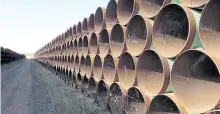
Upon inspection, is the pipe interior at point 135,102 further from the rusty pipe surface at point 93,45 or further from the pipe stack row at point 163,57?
the rusty pipe surface at point 93,45

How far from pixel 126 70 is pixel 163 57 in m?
1.56

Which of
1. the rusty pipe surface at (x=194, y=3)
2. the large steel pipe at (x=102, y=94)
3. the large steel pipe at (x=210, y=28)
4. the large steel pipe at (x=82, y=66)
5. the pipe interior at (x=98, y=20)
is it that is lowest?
the large steel pipe at (x=102, y=94)

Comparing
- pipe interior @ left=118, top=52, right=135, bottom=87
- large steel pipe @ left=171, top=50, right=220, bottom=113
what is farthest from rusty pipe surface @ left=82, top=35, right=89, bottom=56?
large steel pipe @ left=171, top=50, right=220, bottom=113

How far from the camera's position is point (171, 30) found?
3.31 m

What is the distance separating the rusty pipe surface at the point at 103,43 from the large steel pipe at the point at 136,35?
154 centimetres

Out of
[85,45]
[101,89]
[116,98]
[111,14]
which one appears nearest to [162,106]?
[116,98]

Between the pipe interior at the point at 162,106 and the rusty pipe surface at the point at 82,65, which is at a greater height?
the rusty pipe surface at the point at 82,65

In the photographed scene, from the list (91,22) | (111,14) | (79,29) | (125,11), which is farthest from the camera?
(79,29)

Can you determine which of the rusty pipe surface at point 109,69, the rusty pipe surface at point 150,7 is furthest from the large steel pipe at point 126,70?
the rusty pipe surface at point 150,7

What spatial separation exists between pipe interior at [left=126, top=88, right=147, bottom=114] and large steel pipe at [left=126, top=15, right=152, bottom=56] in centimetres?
57

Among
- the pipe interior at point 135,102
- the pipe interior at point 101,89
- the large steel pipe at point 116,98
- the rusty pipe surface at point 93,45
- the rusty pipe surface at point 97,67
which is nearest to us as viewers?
the pipe interior at point 135,102

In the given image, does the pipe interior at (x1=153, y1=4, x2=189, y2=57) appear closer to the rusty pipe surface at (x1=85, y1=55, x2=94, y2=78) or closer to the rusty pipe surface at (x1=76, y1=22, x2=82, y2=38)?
the rusty pipe surface at (x1=85, y1=55, x2=94, y2=78)

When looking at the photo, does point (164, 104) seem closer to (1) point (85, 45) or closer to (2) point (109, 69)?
(2) point (109, 69)

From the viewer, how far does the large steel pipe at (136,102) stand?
3864mm
